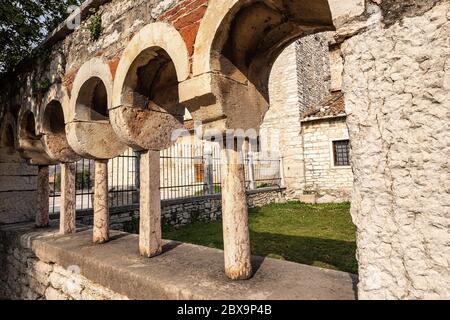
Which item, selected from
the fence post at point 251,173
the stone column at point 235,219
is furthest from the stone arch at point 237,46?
the fence post at point 251,173

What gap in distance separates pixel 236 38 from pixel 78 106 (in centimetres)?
238

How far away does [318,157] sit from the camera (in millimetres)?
11594

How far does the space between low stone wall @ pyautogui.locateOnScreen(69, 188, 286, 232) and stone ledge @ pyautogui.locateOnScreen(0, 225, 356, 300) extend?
2754 millimetres

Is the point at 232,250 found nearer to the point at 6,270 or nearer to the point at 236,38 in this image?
the point at 236,38

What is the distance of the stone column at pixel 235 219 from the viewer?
210 cm

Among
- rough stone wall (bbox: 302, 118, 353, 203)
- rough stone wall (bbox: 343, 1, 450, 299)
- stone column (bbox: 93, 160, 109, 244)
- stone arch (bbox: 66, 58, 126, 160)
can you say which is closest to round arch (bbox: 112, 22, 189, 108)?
stone arch (bbox: 66, 58, 126, 160)

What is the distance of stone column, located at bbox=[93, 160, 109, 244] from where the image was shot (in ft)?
11.0

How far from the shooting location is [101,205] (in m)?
3.51

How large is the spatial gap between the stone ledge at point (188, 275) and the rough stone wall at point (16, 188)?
229cm

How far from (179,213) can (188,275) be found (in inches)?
217
